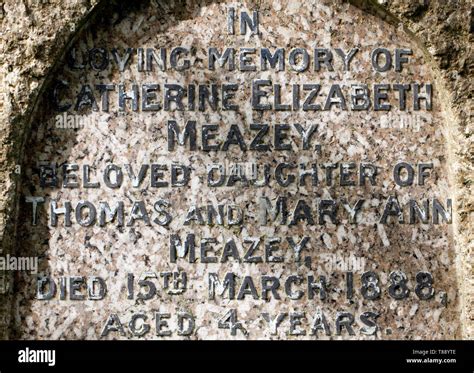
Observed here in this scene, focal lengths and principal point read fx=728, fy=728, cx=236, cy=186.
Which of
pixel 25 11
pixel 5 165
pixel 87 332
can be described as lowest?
pixel 87 332

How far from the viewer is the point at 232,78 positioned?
3.71 meters

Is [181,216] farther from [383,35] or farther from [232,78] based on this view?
[383,35]

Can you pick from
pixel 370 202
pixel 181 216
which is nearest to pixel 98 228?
pixel 181 216

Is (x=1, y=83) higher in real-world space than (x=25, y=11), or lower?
lower

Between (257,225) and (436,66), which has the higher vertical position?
(436,66)

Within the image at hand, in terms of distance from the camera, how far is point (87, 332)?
3.67m

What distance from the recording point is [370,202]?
145 inches

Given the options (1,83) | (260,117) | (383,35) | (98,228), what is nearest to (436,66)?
(383,35)

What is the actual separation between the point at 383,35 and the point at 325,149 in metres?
0.66

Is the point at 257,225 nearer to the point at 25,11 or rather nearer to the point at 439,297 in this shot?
the point at 439,297

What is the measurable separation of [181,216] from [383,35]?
1.38m

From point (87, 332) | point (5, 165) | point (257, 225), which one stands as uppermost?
point (5, 165)

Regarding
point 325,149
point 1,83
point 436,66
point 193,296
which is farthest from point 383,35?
point 1,83

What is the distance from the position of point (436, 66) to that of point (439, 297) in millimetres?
1159
